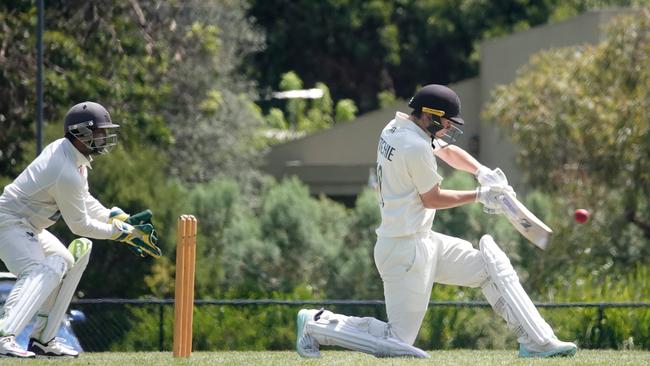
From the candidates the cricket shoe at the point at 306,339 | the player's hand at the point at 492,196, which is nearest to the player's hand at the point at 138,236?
the cricket shoe at the point at 306,339

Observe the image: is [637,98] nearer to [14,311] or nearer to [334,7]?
[14,311]

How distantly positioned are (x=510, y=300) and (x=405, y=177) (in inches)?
42.5

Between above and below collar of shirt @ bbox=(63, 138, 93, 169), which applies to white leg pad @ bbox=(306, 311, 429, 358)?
below

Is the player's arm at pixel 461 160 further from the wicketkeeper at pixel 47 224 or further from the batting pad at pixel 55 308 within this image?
the batting pad at pixel 55 308

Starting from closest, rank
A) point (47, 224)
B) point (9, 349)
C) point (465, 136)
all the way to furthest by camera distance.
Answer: point (9, 349), point (47, 224), point (465, 136)

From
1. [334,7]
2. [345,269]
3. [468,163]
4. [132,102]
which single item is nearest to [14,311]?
[468,163]

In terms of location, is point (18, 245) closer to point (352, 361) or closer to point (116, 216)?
point (116, 216)

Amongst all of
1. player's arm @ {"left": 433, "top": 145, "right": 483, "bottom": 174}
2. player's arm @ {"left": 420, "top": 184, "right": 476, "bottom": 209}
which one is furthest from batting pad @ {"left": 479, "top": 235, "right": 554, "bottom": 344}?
player's arm @ {"left": 433, "top": 145, "right": 483, "bottom": 174}

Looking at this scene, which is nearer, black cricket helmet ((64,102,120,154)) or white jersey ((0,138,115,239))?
white jersey ((0,138,115,239))

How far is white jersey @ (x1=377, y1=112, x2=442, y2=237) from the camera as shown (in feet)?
31.2

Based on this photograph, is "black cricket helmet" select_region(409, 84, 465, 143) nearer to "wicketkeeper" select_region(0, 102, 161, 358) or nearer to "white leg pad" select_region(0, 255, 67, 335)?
"wicketkeeper" select_region(0, 102, 161, 358)

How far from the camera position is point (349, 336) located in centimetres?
971

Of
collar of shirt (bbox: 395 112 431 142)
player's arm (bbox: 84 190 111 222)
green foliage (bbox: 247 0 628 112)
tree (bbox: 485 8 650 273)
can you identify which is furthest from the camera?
green foliage (bbox: 247 0 628 112)

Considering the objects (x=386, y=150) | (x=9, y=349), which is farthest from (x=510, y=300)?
(x=9, y=349)
